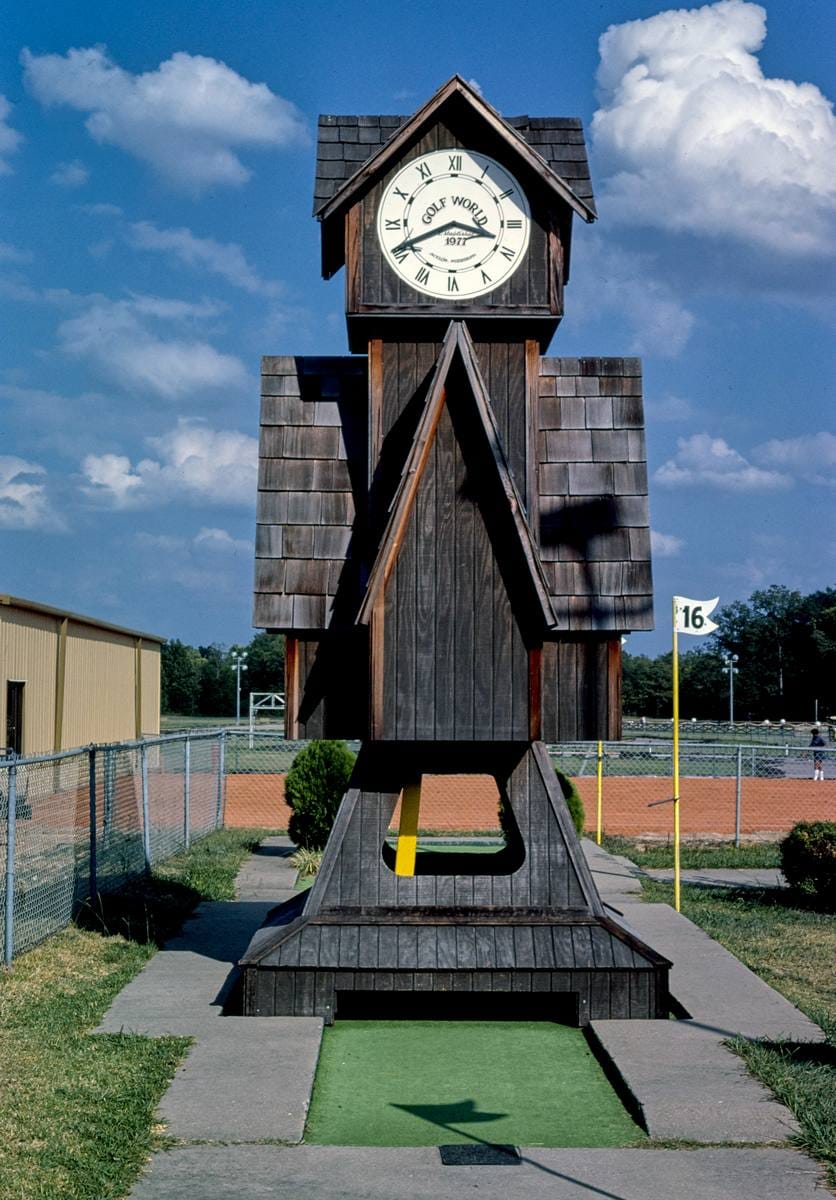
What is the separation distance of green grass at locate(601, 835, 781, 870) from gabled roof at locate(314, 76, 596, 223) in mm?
9849

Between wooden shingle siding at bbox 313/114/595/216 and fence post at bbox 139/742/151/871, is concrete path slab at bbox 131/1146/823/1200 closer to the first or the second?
wooden shingle siding at bbox 313/114/595/216

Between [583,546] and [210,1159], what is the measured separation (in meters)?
4.63

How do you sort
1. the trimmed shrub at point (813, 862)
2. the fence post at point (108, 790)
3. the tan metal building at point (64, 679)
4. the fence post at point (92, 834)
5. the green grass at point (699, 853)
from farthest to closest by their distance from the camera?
the tan metal building at point (64, 679) → the green grass at point (699, 853) → the fence post at point (108, 790) → the trimmed shrub at point (813, 862) → the fence post at point (92, 834)

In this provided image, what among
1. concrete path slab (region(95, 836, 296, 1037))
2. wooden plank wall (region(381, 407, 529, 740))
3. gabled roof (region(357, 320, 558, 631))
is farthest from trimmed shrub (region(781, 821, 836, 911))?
gabled roof (region(357, 320, 558, 631))

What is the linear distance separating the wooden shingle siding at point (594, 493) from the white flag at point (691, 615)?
3391mm

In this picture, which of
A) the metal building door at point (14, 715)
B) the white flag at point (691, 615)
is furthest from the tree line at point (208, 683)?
the white flag at point (691, 615)

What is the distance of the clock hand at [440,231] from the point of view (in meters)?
8.50

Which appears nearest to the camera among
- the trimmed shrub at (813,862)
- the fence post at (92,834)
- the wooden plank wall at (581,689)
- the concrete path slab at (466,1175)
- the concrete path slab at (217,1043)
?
the concrete path slab at (466,1175)

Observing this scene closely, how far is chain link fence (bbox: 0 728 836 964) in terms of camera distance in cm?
1069

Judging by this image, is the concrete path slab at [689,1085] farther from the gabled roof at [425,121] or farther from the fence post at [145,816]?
the fence post at [145,816]

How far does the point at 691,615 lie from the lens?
11.9 m

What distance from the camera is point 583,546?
850 centimetres

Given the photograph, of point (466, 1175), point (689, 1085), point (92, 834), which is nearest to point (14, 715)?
point (92, 834)

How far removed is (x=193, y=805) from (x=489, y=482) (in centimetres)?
1292
